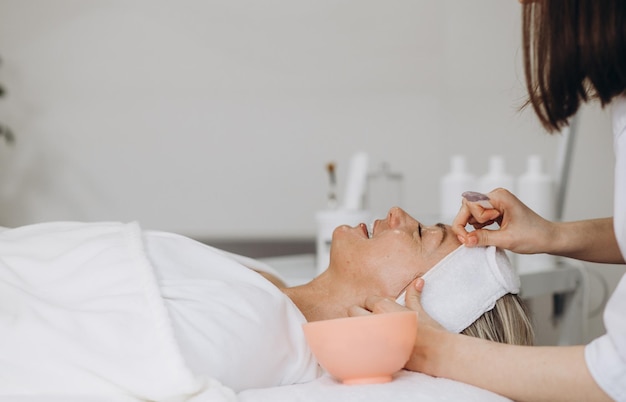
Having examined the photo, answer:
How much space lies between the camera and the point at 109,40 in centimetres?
293

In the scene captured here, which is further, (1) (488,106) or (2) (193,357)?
(1) (488,106)

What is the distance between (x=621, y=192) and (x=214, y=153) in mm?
2048

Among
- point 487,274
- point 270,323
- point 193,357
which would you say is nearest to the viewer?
point 193,357

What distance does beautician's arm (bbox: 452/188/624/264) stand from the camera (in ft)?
4.09

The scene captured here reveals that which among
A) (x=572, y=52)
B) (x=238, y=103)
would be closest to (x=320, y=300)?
(x=572, y=52)

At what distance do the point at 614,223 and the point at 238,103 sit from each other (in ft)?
6.59

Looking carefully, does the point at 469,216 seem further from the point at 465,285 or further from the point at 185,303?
the point at 185,303

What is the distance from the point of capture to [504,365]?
1009mm

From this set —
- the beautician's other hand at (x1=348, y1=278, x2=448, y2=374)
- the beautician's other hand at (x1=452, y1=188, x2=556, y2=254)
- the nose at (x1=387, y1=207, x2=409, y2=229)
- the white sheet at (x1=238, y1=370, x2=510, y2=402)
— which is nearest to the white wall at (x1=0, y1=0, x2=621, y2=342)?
the nose at (x1=387, y1=207, x2=409, y2=229)

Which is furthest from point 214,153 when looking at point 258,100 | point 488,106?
point 488,106

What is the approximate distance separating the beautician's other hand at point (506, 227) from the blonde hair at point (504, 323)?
0.09 m

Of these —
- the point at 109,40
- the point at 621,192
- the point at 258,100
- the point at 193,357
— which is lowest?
the point at 193,357

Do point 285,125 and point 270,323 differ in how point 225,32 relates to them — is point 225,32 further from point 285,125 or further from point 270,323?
point 270,323

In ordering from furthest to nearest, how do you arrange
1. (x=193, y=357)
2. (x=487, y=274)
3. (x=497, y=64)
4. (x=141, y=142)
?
(x=141, y=142)
(x=497, y=64)
(x=487, y=274)
(x=193, y=357)
